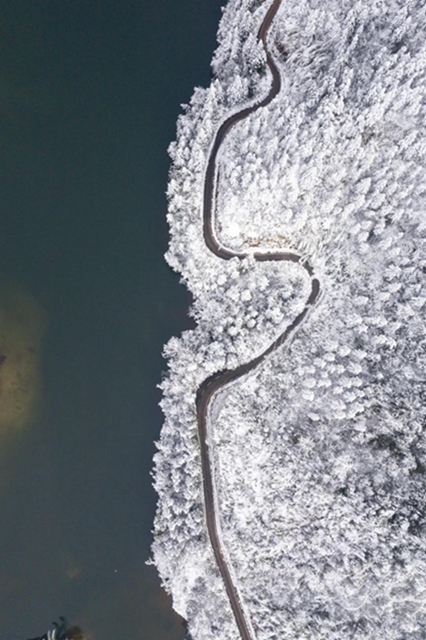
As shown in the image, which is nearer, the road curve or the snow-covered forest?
the snow-covered forest

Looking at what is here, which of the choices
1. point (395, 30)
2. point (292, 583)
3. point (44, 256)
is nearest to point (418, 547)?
point (292, 583)

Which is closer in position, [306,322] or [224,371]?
[224,371]

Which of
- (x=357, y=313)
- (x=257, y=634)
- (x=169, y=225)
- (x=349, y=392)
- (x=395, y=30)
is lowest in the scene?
(x=257, y=634)

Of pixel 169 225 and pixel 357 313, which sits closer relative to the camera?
pixel 357 313

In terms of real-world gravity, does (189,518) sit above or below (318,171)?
below

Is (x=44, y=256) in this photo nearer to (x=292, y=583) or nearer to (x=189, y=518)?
(x=189, y=518)
